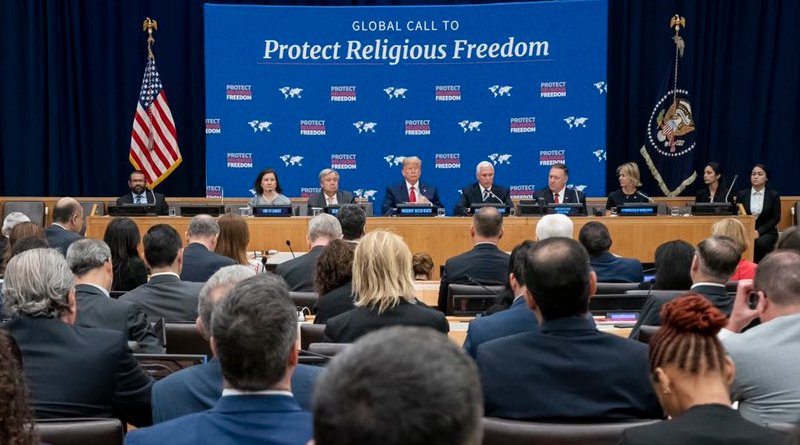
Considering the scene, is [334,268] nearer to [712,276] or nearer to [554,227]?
[554,227]

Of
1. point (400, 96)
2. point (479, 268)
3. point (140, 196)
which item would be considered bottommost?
point (479, 268)

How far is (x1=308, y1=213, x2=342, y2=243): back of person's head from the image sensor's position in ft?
19.8

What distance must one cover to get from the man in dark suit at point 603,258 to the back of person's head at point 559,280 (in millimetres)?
2896

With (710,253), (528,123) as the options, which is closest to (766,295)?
(710,253)

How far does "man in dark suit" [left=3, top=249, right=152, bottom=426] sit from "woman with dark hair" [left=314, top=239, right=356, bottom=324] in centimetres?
141

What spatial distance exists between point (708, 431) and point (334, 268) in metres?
2.70

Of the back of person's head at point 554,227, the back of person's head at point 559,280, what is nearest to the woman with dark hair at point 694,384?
the back of person's head at point 559,280

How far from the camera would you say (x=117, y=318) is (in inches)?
152

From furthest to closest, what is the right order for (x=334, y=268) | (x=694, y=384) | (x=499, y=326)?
(x=334, y=268) < (x=499, y=326) < (x=694, y=384)

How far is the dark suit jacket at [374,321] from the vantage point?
3918mm

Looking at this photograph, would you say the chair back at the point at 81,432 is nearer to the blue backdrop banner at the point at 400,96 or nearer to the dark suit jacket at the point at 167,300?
the dark suit jacket at the point at 167,300

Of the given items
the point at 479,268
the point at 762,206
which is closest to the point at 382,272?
the point at 479,268

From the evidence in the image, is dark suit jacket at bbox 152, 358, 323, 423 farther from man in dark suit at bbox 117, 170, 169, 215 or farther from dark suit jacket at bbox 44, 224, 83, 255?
man in dark suit at bbox 117, 170, 169, 215

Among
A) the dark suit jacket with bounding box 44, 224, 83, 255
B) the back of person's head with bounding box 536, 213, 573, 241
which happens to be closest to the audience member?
the back of person's head with bounding box 536, 213, 573, 241
